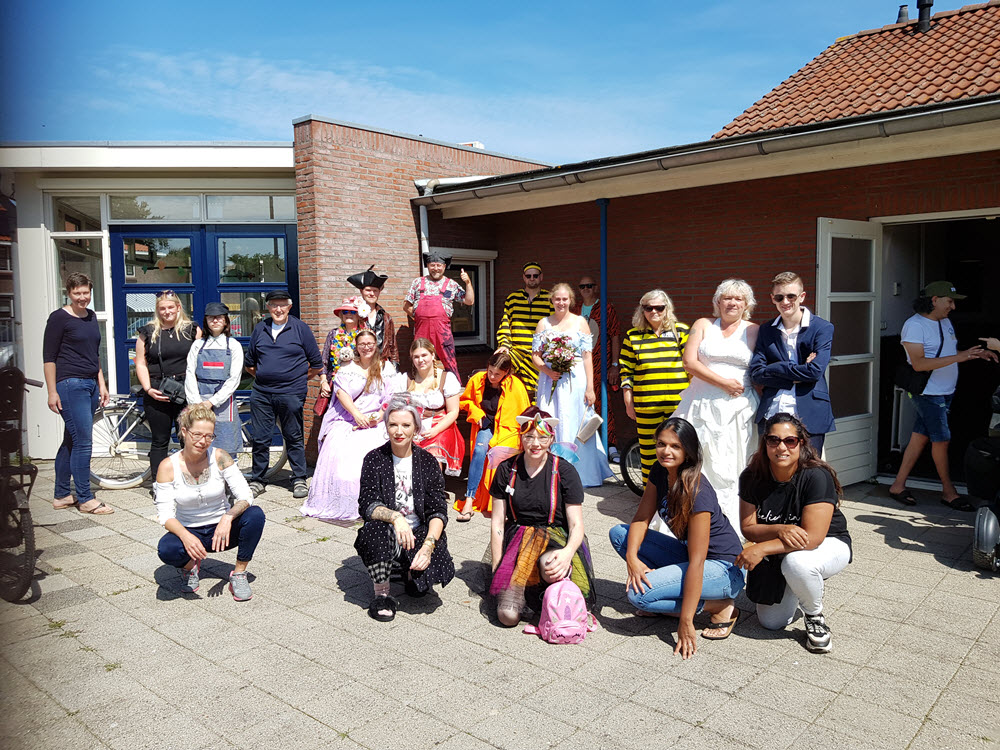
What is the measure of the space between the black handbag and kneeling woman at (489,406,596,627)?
3651mm

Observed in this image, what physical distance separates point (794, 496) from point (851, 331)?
3.49m

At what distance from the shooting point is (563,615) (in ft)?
13.1

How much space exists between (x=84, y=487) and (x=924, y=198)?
25.2ft

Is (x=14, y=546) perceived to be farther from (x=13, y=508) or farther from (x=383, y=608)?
(x=383, y=608)

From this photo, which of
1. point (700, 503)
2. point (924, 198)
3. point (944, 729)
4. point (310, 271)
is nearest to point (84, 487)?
point (310, 271)

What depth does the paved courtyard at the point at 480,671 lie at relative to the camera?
308 cm

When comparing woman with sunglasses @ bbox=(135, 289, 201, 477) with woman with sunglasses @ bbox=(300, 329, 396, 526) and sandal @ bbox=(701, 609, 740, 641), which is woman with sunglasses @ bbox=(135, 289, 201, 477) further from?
sandal @ bbox=(701, 609, 740, 641)

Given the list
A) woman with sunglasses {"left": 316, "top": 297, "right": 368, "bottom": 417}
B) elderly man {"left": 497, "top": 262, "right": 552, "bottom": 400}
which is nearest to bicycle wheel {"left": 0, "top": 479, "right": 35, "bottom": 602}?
woman with sunglasses {"left": 316, "top": 297, "right": 368, "bottom": 417}

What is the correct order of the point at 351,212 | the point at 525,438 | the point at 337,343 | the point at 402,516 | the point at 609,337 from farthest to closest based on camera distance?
the point at 351,212 < the point at 609,337 < the point at 337,343 < the point at 402,516 < the point at 525,438

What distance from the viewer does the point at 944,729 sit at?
10.1 feet

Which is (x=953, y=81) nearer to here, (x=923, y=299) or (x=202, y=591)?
(x=923, y=299)

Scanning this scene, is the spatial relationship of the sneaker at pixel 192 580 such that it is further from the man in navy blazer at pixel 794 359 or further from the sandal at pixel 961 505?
the sandal at pixel 961 505

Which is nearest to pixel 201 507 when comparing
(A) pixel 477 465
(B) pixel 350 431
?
(B) pixel 350 431

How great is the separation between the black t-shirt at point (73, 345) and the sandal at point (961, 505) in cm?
728
